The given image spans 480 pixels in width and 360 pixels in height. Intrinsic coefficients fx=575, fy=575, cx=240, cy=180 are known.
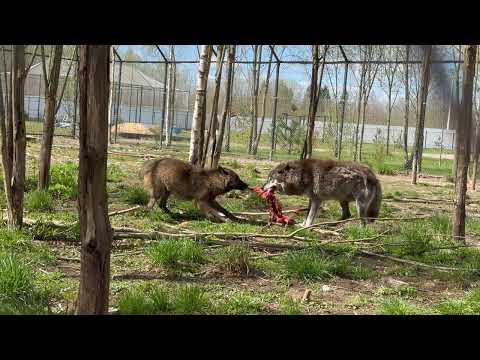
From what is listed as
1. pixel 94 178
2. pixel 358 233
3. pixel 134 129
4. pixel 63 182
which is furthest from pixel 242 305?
pixel 134 129

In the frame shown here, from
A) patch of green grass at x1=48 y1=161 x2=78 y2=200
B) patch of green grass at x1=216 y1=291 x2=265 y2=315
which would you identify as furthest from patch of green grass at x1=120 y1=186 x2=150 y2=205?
patch of green grass at x1=216 y1=291 x2=265 y2=315

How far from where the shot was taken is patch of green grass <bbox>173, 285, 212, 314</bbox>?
4.77 m

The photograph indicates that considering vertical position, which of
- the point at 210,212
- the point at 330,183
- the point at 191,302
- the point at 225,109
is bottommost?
the point at 191,302

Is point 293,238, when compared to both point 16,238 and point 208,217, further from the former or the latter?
point 16,238

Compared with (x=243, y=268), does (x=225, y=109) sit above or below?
above

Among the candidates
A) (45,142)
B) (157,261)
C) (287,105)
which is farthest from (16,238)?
(287,105)

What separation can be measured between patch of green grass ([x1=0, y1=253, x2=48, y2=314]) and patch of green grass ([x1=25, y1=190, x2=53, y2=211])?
4.00 meters

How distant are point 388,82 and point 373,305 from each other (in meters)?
26.3

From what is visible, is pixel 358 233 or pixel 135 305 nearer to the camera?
pixel 135 305

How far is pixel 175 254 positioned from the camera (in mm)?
6324

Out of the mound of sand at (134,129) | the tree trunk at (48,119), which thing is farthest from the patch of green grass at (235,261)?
the mound of sand at (134,129)

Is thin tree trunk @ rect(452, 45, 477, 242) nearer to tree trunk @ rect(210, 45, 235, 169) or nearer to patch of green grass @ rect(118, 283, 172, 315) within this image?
patch of green grass @ rect(118, 283, 172, 315)

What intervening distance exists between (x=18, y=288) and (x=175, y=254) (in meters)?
1.87

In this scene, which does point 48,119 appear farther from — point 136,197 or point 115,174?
point 115,174
